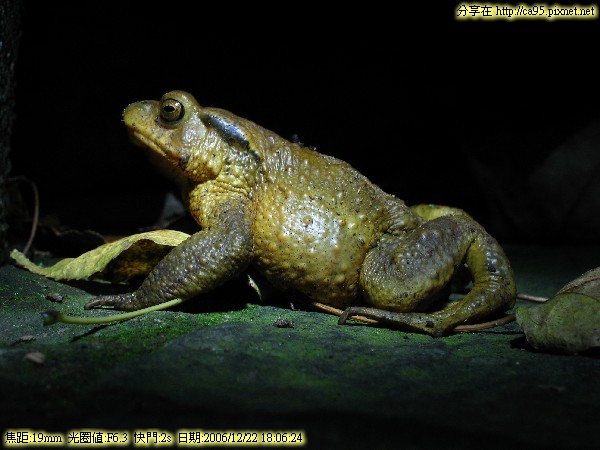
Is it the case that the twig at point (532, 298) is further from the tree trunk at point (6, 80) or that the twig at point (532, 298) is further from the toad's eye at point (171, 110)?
the tree trunk at point (6, 80)

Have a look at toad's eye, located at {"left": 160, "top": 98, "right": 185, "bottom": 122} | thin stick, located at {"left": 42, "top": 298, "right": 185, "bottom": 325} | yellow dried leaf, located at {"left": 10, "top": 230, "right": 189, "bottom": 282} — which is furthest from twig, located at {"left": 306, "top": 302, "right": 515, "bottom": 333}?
toad's eye, located at {"left": 160, "top": 98, "right": 185, "bottom": 122}

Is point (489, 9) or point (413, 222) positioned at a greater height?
point (489, 9)

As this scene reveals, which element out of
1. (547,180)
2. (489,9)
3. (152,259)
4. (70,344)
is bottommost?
(70,344)

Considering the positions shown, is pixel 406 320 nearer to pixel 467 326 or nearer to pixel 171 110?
pixel 467 326

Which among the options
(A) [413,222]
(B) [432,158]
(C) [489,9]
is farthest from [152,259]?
(B) [432,158]

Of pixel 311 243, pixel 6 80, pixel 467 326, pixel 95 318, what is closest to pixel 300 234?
pixel 311 243

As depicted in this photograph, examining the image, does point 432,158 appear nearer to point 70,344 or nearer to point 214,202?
point 214,202
